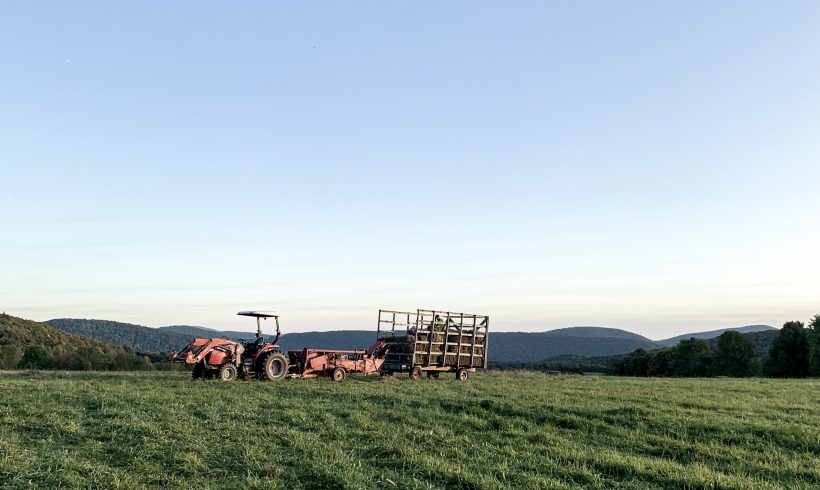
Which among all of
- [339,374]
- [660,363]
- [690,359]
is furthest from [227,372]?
[660,363]

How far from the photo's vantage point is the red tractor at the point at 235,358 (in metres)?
21.1

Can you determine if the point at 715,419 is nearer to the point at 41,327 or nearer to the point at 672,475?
the point at 672,475

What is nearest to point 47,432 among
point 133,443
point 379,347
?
point 133,443

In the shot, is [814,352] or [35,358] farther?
[814,352]

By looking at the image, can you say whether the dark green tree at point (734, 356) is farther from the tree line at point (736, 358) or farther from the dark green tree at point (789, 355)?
the dark green tree at point (789, 355)

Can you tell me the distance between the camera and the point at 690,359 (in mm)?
65062

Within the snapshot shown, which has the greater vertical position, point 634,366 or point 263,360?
point 263,360

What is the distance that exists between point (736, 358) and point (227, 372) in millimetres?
57621

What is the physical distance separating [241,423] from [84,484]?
14.3ft

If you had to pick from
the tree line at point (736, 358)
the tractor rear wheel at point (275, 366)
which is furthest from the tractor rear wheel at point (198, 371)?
the tree line at point (736, 358)

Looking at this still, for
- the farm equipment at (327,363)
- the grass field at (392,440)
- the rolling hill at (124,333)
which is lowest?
the rolling hill at (124,333)

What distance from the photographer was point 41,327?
8150cm

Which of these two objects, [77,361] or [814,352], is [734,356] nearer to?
[814,352]

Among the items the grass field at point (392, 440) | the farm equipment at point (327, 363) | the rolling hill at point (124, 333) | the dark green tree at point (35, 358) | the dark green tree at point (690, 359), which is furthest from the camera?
the rolling hill at point (124, 333)
